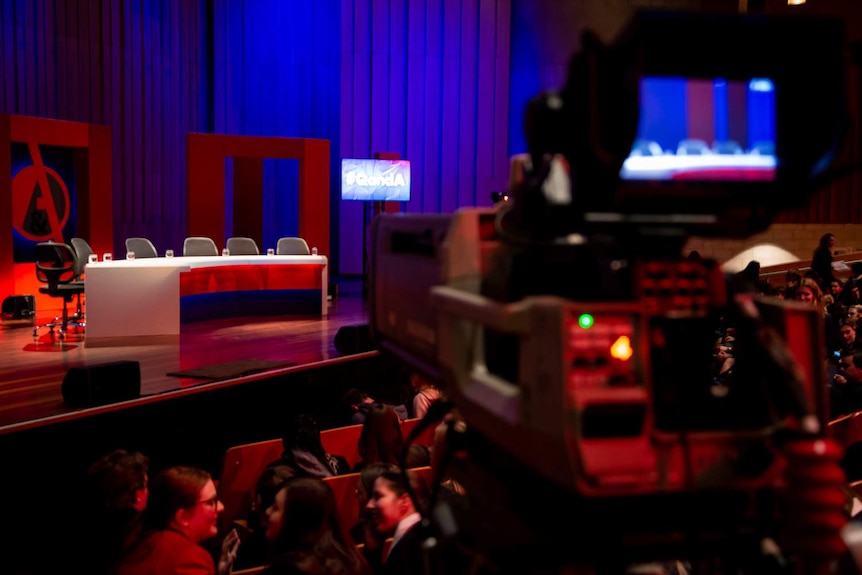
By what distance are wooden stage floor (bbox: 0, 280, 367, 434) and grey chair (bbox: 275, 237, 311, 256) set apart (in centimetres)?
83

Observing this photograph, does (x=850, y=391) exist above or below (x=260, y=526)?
above

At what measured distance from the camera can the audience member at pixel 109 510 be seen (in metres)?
2.92

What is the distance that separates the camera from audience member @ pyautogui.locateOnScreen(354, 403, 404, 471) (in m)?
3.64

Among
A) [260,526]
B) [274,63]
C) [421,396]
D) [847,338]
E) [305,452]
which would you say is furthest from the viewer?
[274,63]

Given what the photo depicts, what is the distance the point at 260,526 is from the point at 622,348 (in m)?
2.64

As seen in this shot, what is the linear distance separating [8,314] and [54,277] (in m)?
1.84

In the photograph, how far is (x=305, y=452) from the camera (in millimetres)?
3797

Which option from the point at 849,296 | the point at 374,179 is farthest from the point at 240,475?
the point at 374,179

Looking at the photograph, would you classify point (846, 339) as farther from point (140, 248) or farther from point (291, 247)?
point (140, 248)

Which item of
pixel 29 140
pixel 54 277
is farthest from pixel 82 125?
pixel 54 277

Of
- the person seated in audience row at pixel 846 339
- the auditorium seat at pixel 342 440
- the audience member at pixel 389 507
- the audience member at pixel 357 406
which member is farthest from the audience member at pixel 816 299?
the audience member at pixel 389 507

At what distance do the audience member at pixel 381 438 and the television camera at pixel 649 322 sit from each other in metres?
2.50

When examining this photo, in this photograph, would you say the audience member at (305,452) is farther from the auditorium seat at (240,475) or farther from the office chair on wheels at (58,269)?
the office chair on wheels at (58,269)

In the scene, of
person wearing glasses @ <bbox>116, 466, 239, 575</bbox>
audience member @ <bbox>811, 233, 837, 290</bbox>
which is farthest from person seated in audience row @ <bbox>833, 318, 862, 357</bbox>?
person wearing glasses @ <bbox>116, 466, 239, 575</bbox>
